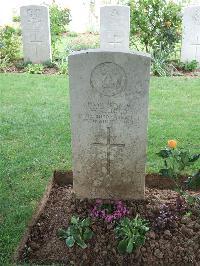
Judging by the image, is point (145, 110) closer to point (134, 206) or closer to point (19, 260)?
point (134, 206)

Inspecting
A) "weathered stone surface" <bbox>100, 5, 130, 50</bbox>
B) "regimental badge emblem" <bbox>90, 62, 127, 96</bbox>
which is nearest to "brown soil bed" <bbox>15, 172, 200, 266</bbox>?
"regimental badge emblem" <bbox>90, 62, 127, 96</bbox>

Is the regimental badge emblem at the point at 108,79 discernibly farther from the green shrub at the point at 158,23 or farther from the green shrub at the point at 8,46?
the green shrub at the point at 8,46

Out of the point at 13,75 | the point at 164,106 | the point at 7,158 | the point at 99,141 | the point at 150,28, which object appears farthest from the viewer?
the point at 150,28

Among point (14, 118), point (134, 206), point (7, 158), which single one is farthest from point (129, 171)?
point (14, 118)

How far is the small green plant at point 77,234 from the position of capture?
321 centimetres

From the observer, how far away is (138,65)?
3553mm

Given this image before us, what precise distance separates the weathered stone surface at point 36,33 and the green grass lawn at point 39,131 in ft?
5.38

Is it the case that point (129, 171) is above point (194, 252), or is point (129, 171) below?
above

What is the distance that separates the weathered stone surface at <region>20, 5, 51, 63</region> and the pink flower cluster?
290 inches

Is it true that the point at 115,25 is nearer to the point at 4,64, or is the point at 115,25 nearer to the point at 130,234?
the point at 4,64

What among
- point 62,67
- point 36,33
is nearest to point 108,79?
point 62,67

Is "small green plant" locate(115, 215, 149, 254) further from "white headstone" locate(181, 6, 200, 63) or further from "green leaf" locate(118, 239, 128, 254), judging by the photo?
"white headstone" locate(181, 6, 200, 63)

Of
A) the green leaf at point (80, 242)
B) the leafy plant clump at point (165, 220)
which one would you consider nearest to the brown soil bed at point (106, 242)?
the leafy plant clump at point (165, 220)

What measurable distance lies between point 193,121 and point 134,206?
2.73 meters
